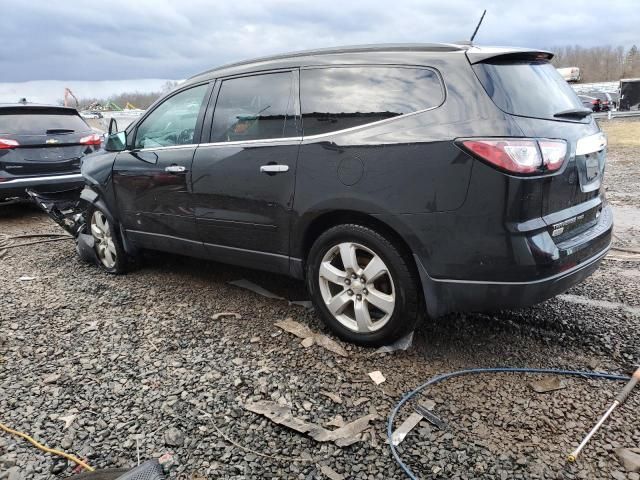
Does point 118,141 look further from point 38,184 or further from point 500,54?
point 38,184

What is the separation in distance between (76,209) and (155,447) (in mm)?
4208

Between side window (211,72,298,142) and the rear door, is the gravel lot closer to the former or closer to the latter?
the rear door

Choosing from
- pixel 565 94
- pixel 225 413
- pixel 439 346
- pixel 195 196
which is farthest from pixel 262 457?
pixel 565 94

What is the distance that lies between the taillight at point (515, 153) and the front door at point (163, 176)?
2.27m

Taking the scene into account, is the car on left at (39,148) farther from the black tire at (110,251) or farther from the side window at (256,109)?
the side window at (256,109)

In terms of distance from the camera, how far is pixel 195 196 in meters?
3.96

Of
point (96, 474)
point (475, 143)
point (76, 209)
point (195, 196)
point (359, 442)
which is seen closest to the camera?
point (96, 474)

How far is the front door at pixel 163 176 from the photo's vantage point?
4062 millimetres

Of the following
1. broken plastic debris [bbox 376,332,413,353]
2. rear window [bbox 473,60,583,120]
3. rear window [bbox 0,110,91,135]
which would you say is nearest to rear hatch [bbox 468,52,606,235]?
rear window [bbox 473,60,583,120]

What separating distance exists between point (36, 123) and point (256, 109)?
5485mm

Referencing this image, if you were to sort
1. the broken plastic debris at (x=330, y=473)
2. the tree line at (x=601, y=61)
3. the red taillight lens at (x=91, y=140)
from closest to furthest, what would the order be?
the broken plastic debris at (x=330, y=473)
the red taillight lens at (x=91, y=140)
the tree line at (x=601, y=61)

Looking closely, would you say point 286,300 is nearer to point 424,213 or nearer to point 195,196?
point 195,196

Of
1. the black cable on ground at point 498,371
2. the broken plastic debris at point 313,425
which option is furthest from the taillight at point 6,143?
the black cable on ground at point 498,371

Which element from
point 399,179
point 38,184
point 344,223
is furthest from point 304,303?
point 38,184
